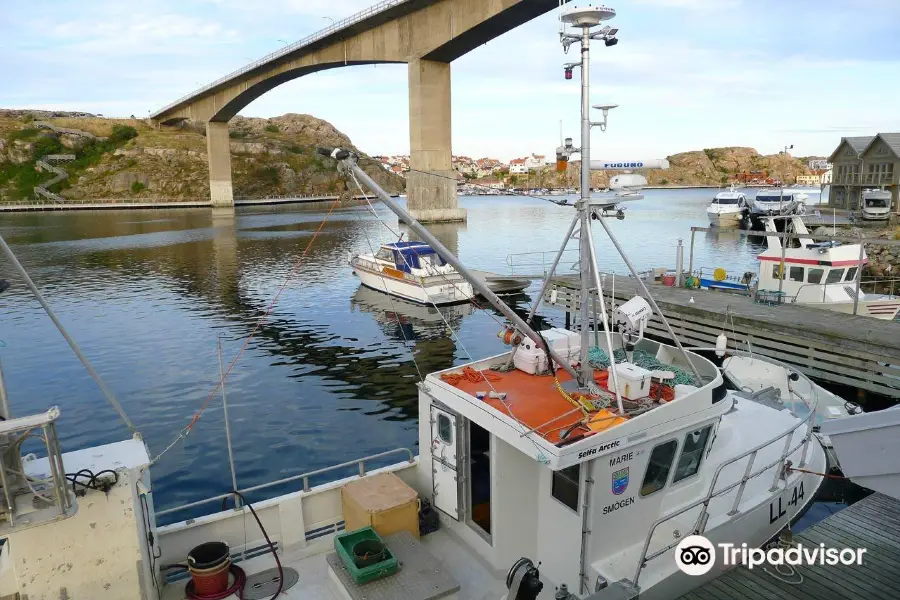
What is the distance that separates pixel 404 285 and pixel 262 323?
Result: 9.30 m

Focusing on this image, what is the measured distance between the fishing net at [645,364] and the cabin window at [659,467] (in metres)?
1.00

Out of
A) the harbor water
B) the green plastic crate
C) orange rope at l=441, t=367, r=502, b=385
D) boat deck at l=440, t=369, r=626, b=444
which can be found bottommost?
the harbor water

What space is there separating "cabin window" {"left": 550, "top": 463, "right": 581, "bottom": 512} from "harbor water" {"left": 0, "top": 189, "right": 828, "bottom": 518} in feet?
17.8

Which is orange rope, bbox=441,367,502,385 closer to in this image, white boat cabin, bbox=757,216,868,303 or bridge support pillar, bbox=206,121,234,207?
white boat cabin, bbox=757,216,868,303

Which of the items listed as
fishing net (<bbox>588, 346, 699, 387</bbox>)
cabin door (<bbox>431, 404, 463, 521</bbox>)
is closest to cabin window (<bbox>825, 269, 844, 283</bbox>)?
fishing net (<bbox>588, 346, 699, 387</bbox>)

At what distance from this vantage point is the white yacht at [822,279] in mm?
24578

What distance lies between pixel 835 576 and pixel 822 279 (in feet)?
67.2

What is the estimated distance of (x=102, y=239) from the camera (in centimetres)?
7212

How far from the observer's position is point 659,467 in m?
8.30

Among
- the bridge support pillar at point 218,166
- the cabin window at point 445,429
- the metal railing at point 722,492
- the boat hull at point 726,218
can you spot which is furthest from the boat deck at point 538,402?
the bridge support pillar at point 218,166

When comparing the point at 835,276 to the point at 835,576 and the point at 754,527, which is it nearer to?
the point at 754,527

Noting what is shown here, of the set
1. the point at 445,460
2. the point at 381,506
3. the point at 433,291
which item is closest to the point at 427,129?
the point at 433,291

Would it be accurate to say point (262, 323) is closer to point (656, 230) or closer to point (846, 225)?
point (846, 225)

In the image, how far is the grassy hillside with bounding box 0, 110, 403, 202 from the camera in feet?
438
